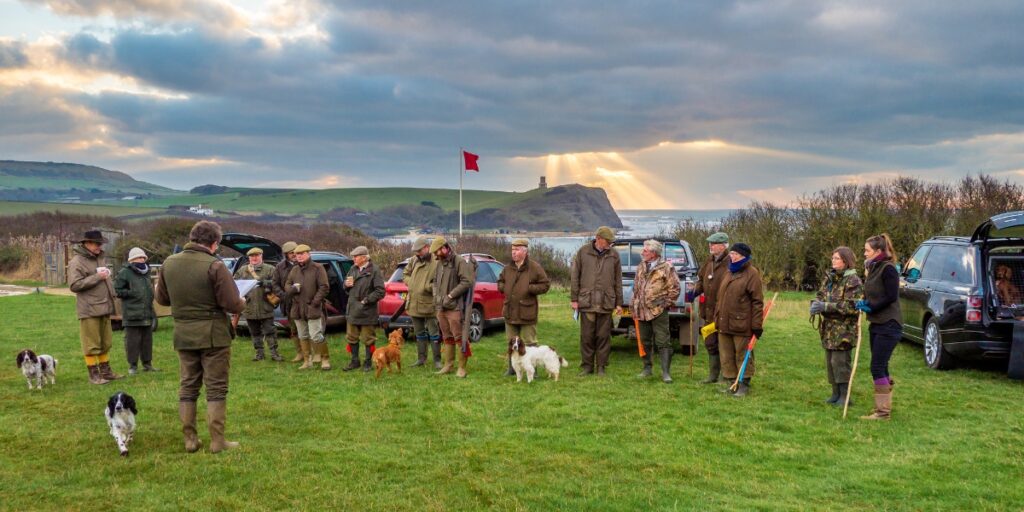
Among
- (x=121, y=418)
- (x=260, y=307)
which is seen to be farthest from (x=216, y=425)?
(x=260, y=307)

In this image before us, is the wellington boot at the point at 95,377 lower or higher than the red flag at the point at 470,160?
lower

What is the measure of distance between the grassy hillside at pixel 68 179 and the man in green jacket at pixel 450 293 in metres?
158

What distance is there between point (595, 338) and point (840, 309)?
10.1 ft

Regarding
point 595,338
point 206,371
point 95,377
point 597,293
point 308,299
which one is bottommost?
point 95,377

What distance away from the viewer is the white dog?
332 inches

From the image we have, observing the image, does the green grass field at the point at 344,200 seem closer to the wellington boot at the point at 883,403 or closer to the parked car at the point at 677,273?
the parked car at the point at 677,273

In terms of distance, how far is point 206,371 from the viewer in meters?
5.60

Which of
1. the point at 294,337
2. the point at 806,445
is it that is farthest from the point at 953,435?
the point at 294,337

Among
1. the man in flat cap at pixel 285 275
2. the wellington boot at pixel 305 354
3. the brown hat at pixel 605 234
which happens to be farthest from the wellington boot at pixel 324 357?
the brown hat at pixel 605 234

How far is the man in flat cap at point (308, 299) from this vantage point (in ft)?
30.4

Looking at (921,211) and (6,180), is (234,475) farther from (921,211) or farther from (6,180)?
(6,180)

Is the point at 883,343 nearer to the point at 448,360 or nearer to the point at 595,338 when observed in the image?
the point at 595,338

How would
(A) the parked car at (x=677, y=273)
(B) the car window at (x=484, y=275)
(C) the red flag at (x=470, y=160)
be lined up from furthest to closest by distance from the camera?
1. (C) the red flag at (x=470, y=160)
2. (B) the car window at (x=484, y=275)
3. (A) the parked car at (x=677, y=273)

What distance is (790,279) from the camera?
81.6 feet
